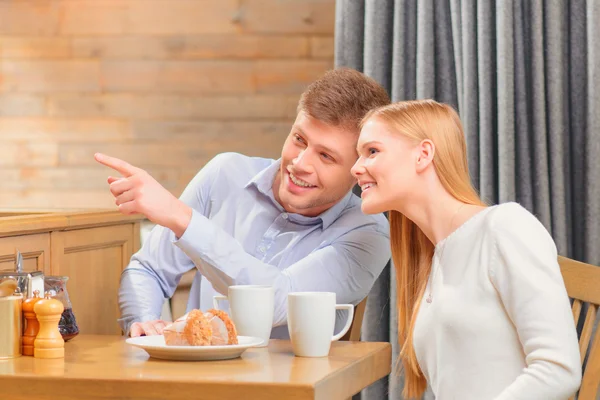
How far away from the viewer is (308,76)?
280 centimetres

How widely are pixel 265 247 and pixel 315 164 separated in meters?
0.26

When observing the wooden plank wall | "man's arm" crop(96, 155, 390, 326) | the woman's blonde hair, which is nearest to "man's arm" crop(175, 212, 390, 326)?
"man's arm" crop(96, 155, 390, 326)

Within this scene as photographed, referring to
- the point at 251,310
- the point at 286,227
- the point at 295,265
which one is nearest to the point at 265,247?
the point at 286,227

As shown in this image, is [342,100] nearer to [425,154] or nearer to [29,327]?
[425,154]

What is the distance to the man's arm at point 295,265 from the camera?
5.58 ft

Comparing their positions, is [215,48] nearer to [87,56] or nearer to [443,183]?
[87,56]

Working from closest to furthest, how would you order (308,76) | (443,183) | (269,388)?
1. (269,388)
2. (443,183)
3. (308,76)

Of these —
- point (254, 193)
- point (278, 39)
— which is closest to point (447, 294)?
point (254, 193)

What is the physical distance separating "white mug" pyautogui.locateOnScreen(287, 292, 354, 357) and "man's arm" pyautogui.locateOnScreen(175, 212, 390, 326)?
0.89 feet

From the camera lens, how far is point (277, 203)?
2137 millimetres

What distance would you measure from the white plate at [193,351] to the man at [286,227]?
11.0 inches

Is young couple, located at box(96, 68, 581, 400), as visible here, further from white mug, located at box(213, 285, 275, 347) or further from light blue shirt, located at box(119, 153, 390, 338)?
white mug, located at box(213, 285, 275, 347)

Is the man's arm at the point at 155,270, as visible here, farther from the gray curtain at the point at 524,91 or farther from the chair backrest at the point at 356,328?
the gray curtain at the point at 524,91

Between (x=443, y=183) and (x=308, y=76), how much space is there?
1.29 metres
